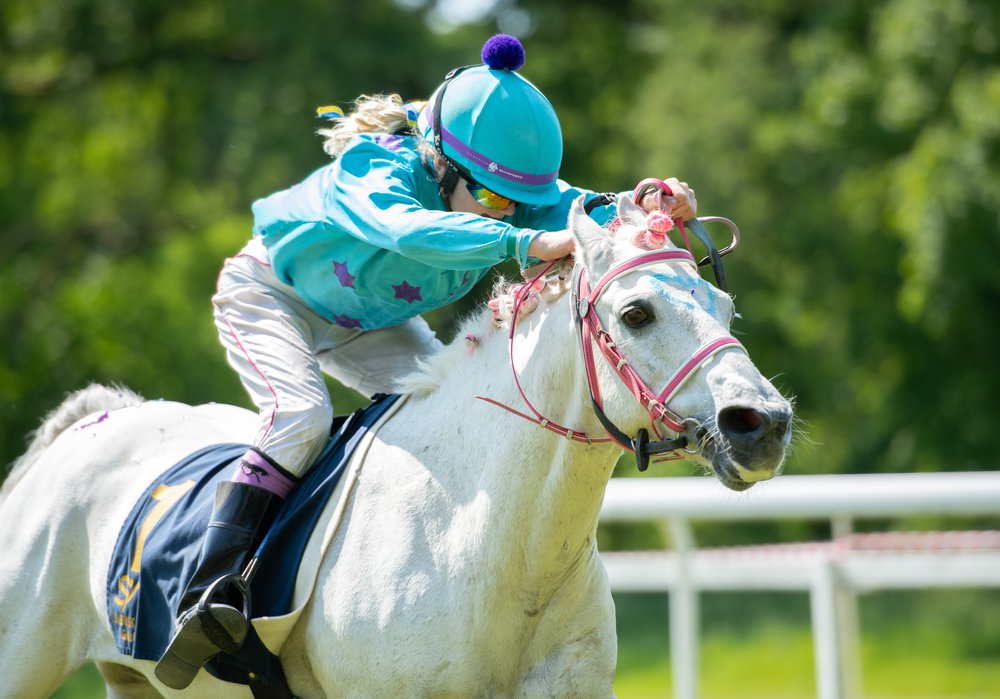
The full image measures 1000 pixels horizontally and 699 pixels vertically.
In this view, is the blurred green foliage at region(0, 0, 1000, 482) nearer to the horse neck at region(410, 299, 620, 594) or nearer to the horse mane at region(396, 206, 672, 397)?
the horse mane at region(396, 206, 672, 397)

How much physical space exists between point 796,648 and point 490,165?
9390 millimetres

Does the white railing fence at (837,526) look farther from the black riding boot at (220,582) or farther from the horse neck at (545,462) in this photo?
the black riding boot at (220,582)

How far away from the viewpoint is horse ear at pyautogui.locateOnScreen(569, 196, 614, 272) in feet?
11.7

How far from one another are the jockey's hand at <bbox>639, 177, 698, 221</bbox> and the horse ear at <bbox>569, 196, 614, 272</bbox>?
0.18m

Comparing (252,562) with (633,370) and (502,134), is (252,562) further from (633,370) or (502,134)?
(502,134)

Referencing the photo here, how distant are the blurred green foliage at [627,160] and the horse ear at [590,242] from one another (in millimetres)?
11018

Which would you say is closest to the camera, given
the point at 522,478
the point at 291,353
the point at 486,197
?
the point at 522,478

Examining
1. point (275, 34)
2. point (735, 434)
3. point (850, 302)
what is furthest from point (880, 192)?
point (735, 434)

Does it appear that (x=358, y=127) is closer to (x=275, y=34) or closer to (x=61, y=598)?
(x=61, y=598)

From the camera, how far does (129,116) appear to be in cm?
2331

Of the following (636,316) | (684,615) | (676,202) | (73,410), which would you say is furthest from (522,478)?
(684,615)

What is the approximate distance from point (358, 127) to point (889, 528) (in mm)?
16375

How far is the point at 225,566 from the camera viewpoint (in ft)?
13.4

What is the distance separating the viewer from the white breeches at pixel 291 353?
167 inches
